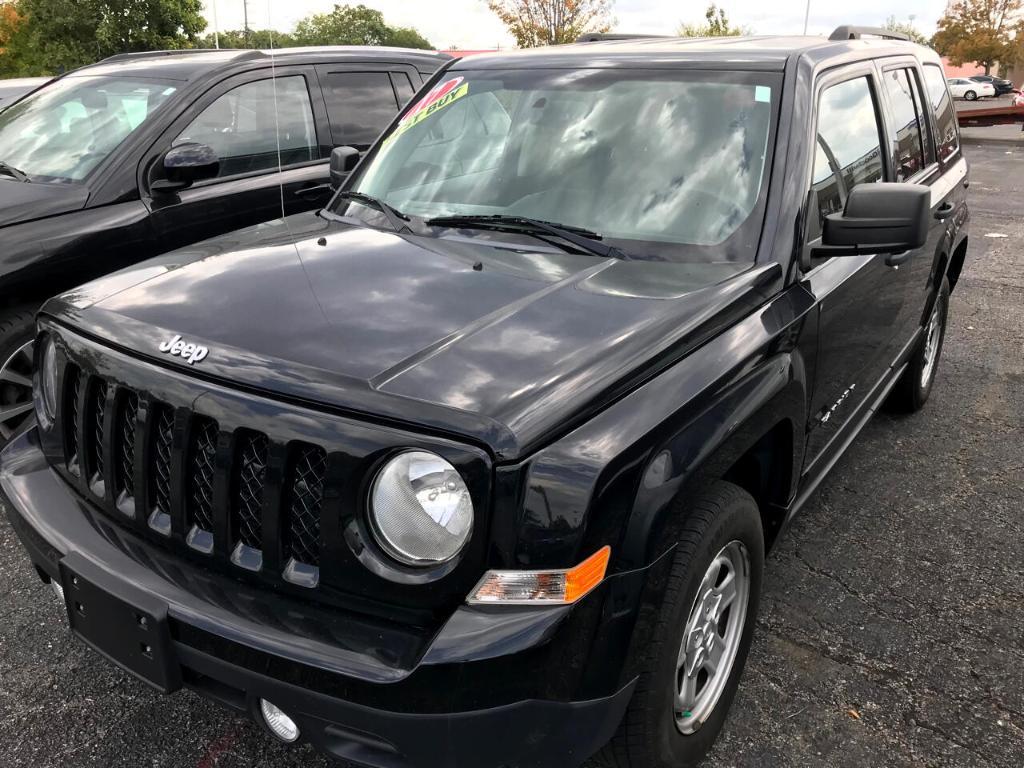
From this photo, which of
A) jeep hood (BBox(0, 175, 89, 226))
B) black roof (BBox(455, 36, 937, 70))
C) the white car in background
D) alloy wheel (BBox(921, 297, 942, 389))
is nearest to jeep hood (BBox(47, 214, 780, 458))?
black roof (BBox(455, 36, 937, 70))

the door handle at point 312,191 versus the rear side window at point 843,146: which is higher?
A: the rear side window at point 843,146

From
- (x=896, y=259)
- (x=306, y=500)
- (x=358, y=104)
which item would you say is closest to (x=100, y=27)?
(x=358, y=104)

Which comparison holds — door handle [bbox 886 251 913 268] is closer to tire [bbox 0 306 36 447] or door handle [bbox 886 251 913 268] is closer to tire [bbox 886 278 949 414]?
tire [bbox 886 278 949 414]

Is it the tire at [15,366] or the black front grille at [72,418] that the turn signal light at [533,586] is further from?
the tire at [15,366]

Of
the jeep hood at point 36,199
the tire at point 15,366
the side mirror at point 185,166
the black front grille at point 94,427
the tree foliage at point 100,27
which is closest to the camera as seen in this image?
the black front grille at point 94,427

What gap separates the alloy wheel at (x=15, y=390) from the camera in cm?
385

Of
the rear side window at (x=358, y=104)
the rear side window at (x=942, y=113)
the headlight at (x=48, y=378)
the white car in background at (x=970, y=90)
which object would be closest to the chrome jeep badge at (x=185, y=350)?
the headlight at (x=48, y=378)

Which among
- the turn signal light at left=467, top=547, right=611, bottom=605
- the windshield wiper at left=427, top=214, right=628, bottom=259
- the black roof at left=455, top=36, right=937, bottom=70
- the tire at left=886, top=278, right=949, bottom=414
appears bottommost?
the tire at left=886, top=278, right=949, bottom=414

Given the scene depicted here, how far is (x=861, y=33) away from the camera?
395 centimetres

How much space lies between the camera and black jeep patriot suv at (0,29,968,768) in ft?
5.75

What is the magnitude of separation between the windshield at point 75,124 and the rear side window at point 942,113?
12.9 feet

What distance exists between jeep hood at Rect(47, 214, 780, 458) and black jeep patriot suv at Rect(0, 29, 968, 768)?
1 cm

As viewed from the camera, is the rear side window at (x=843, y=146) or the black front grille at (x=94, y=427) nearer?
the black front grille at (x=94, y=427)

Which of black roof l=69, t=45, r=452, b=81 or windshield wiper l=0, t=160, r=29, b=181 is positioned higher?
black roof l=69, t=45, r=452, b=81
